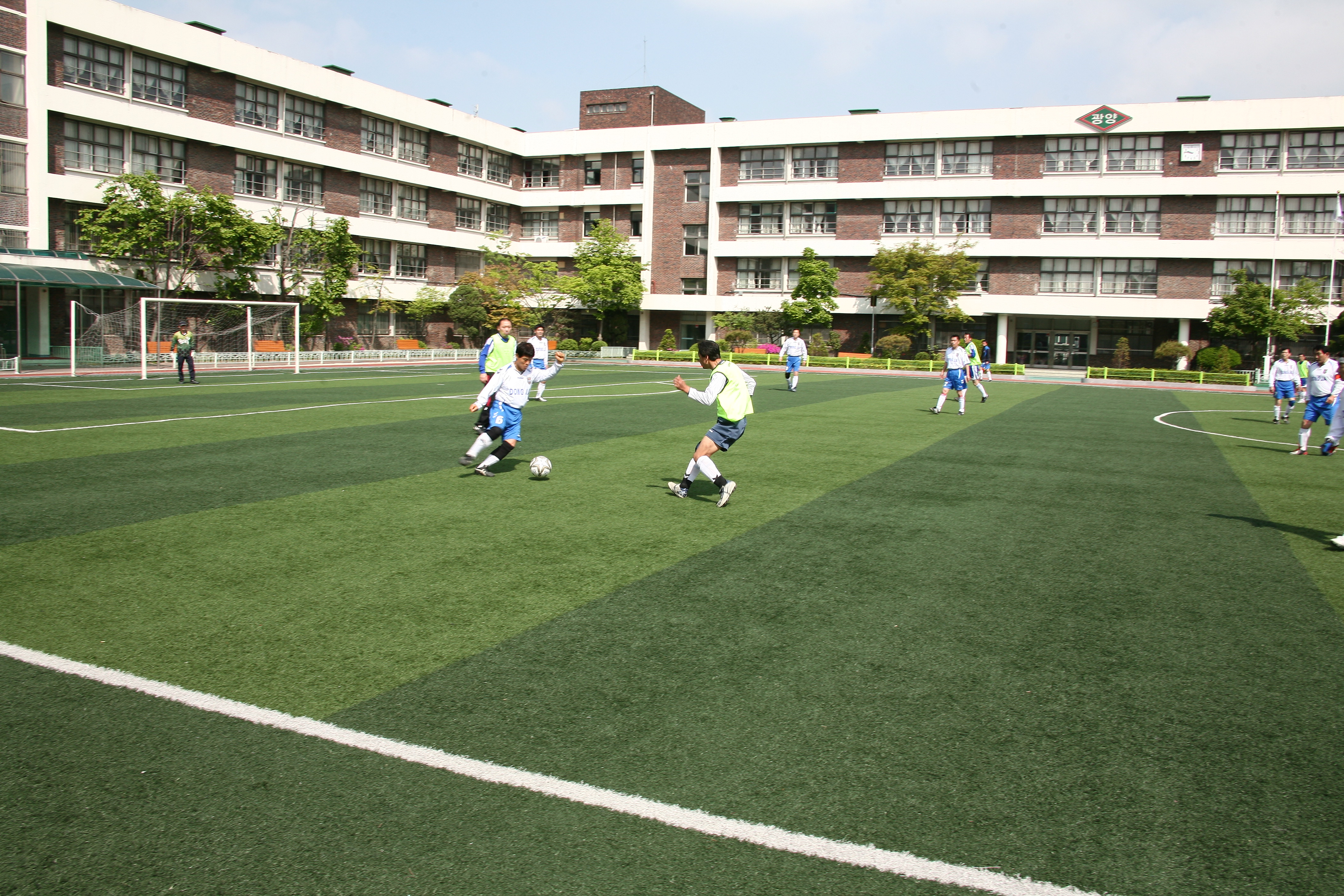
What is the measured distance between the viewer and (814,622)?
6.38 meters

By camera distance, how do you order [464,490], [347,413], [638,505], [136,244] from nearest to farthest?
1. [638,505]
2. [464,490]
3. [347,413]
4. [136,244]

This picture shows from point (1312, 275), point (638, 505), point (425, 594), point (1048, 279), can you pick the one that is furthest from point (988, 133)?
point (425, 594)

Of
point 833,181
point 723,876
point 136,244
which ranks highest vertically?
point 833,181

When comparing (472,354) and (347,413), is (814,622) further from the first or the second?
(472,354)

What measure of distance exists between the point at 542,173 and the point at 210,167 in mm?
28320

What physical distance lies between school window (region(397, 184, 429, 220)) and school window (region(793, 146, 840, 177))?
82.5ft

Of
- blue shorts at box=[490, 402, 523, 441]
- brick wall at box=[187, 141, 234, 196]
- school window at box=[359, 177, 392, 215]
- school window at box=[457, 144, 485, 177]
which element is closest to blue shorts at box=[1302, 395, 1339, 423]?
blue shorts at box=[490, 402, 523, 441]

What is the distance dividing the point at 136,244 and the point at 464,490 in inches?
1437

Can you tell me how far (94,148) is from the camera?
133 ft

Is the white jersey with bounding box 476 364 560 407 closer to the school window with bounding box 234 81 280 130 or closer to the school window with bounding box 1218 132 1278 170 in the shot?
the school window with bounding box 234 81 280 130

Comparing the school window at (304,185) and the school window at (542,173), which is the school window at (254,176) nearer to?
the school window at (304,185)

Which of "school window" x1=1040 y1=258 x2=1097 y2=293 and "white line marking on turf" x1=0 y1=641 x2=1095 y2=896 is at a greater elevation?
"school window" x1=1040 y1=258 x2=1097 y2=293

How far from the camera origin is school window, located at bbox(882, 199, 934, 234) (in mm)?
59781

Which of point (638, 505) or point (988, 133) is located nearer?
point (638, 505)
